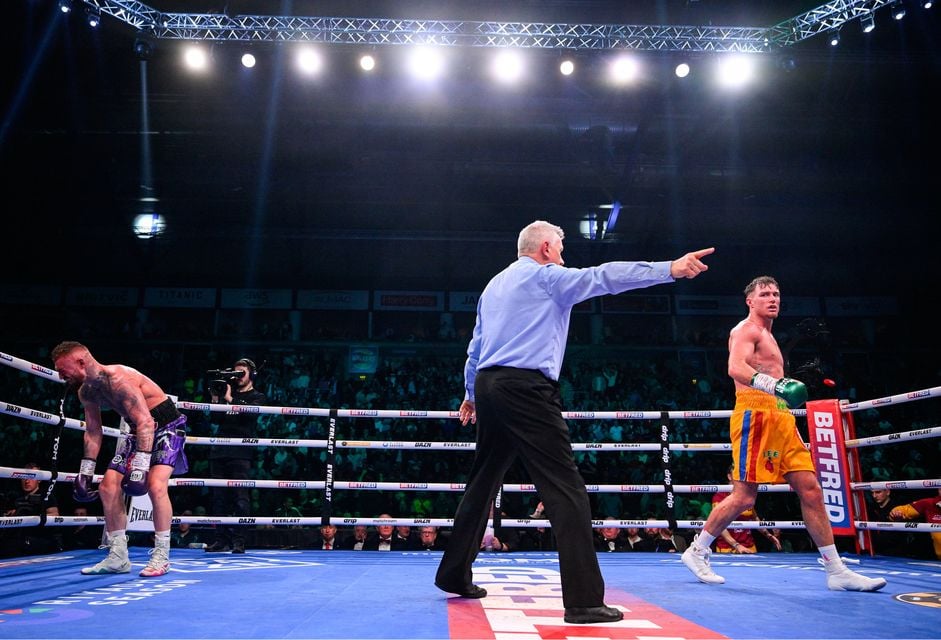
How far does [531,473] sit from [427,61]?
7.57 metres

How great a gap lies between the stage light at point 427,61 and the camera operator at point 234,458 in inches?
208

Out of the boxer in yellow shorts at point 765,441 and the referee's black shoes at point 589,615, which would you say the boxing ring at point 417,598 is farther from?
the boxer in yellow shorts at point 765,441

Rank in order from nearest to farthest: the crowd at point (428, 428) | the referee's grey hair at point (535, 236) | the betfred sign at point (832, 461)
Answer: the referee's grey hair at point (535, 236) < the betfred sign at point (832, 461) < the crowd at point (428, 428)

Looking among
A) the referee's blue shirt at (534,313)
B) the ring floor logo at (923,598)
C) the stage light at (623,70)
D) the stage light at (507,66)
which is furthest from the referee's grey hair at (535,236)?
the stage light at (623,70)

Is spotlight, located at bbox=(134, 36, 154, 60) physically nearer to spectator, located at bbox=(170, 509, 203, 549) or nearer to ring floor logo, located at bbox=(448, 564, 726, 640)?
spectator, located at bbox=(170, 509, 203, 549)

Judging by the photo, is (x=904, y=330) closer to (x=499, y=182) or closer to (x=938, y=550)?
(x=499, y=182)

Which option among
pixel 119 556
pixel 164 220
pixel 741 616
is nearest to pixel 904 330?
pixel 741 616

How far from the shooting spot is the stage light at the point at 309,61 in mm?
Answer: 8475

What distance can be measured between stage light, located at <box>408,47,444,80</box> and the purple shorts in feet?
20.2

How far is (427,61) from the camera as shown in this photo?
27.8 ft

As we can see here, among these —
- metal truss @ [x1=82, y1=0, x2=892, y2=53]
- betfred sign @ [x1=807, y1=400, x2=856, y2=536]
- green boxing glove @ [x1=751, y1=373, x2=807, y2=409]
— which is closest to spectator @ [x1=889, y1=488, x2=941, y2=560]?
betfred sign @ [x1=807, y1=400, x2=856, y2=536]

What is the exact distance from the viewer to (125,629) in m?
1.83

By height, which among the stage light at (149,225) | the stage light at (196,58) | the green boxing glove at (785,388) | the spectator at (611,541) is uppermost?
the stage light at (196,58)

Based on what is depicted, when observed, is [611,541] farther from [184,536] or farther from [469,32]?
[469,32]
